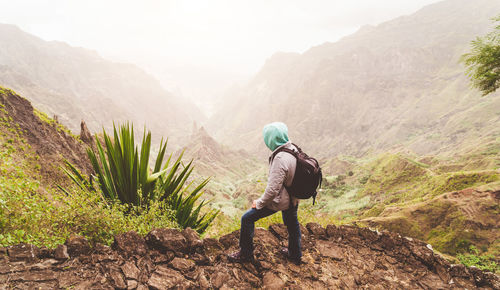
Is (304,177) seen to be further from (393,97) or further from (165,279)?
(393,97)

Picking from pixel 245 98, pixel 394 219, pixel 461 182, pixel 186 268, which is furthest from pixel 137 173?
pixel 245 98

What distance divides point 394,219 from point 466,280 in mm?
4195

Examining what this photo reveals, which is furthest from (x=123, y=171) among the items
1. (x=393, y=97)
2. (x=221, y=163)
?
(x=393, y=97)

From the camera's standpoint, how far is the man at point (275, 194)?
7.29 feet

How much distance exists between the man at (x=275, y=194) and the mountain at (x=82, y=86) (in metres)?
66.6

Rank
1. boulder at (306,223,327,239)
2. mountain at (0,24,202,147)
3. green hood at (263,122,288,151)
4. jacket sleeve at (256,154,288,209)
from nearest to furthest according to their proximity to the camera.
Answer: jacket sleeve at (256,154,288,209), green hood at (263,122,288,151), boulder at (306,223,327,239), mountain at (0,24,202,147)

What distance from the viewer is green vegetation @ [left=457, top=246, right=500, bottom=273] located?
447cm

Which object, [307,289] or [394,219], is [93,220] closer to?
[307,289]

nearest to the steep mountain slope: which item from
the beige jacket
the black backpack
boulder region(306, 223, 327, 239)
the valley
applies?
the valley

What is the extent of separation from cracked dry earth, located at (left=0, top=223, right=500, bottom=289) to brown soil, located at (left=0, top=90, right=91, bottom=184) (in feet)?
14.2

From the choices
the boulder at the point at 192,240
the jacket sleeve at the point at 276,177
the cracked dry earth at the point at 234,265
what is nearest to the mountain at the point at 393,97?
the cracked dry earth at the point at 234,265

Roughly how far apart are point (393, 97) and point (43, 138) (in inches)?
3253

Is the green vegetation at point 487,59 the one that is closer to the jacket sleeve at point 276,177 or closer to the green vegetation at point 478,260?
the green vegetation at point 478,260

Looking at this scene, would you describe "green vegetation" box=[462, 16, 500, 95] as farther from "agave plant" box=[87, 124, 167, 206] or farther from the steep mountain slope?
the steep mountain slope
